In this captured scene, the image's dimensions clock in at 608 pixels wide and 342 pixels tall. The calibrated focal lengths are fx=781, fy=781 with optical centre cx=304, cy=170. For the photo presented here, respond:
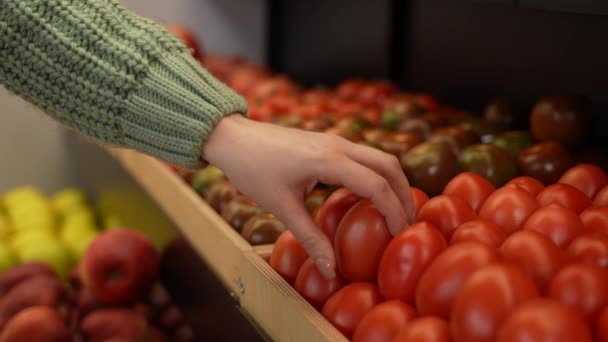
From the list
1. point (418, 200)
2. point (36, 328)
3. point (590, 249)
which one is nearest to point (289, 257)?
point (418, 200)

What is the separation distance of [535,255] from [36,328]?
4.32 ft

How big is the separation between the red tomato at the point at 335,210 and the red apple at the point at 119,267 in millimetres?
1037

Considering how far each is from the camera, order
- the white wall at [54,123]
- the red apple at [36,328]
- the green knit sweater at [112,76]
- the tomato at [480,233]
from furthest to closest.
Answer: the white wall at [54,123] → the red apple at [36,328] → the green knit sweater at [112,76] → the tomato at [480,233]

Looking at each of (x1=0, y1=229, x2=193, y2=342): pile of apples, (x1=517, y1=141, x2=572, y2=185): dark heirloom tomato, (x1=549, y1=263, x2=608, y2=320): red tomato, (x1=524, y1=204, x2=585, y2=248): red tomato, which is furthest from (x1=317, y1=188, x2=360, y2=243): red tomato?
(x1=0, y1=229, x2=193, y2=342): pile of apples

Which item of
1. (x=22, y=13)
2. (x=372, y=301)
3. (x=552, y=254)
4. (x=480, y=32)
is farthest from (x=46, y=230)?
(x=552, y=254)

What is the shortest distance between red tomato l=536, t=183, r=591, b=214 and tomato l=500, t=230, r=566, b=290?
220 mm

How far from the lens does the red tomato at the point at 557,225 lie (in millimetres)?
905

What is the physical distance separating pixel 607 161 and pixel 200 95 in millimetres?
778

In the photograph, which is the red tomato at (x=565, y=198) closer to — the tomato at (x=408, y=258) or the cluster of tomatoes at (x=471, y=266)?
the cluster of tomatoes at (x=471, y=266)

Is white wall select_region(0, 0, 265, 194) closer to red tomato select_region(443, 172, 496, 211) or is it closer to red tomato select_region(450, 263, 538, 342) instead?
red tomato select_region(443, 172, 496, 211)

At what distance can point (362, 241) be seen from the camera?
0.97m

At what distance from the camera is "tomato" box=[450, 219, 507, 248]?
0.89m

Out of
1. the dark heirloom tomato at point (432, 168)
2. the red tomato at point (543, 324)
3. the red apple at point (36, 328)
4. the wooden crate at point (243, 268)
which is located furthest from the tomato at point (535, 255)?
the red apple at point (36, 328)

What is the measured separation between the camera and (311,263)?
105 cm
